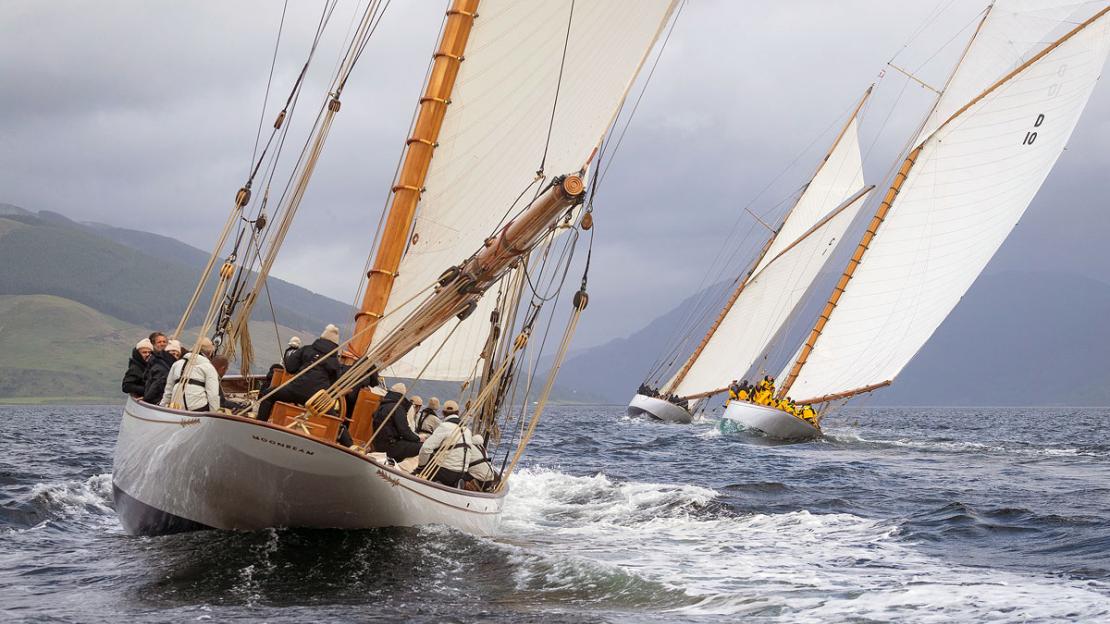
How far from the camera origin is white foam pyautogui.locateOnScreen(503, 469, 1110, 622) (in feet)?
45.4

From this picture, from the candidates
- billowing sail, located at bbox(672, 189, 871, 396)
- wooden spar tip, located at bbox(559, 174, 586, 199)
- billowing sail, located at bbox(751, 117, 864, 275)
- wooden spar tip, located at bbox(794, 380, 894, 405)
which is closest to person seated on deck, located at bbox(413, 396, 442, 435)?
wooden spar tip, located at bbox(559, 174, 586, 199)

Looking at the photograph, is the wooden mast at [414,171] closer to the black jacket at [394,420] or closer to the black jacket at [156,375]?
the black jacket at [394,420]

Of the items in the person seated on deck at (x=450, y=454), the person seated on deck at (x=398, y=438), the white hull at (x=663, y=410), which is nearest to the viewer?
the person seated on deck at (x=450, y=454)

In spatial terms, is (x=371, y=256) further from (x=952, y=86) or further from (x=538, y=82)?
(x=952, y=86)

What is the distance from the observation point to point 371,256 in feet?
72.7

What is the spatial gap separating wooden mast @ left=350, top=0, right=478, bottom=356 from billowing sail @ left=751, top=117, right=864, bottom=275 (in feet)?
184

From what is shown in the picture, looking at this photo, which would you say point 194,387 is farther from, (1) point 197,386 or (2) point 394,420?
(2) point 394,420

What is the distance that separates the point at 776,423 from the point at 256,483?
42790mm

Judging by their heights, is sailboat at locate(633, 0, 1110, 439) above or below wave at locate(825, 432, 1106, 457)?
above

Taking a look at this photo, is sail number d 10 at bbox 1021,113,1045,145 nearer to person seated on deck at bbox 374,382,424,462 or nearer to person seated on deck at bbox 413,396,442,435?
person seated on deck at bbox 413,396,442,435

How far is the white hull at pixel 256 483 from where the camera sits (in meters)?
15.1

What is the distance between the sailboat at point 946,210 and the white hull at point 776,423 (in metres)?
0.06

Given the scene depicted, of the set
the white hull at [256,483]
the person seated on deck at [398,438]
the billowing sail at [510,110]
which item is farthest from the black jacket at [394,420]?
the billowing sail at [510,110]

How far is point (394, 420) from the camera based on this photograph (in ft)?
61.8
